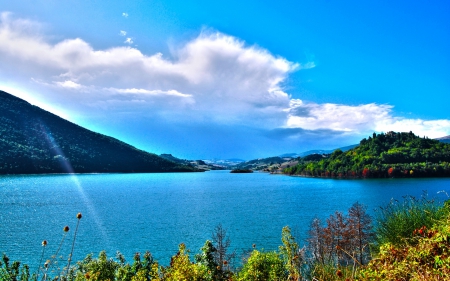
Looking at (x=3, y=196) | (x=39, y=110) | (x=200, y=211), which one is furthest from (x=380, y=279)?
(x=39, y=110)

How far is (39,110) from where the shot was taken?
18012 centimetres

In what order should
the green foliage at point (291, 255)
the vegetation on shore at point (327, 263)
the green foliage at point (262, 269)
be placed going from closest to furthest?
the vegetation on shore at point (327, 263), the green foliage at point (291, 255), the green foliage at point (262, 269)

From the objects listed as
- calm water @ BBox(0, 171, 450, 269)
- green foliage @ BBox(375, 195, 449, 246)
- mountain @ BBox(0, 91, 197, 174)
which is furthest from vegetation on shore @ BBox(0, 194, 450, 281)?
mountain @ BBox(0, 91, 197, 174)

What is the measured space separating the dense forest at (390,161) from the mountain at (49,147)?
11680 cm

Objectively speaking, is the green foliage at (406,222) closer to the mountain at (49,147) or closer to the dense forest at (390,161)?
the dense forest at (390,161)

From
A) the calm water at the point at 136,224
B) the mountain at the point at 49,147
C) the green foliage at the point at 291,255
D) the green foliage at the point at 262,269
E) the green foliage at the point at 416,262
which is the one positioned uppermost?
the mountain at the point at 49,147

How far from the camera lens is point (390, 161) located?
134875mm

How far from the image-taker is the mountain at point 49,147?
133500 millimetres

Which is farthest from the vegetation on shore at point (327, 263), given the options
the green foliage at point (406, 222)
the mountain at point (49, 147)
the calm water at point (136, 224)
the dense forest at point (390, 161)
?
the mountain at point (49, 147)

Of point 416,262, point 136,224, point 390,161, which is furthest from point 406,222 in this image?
point 390,161

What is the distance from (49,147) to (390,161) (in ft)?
579

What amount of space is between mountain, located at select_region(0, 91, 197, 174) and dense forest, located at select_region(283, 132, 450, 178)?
116803mm

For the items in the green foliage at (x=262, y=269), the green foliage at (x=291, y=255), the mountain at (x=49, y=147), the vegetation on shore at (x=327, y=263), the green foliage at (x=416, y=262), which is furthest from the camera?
the mountain at (x=49, y=147)

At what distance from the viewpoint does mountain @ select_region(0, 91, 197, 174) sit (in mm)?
133500
